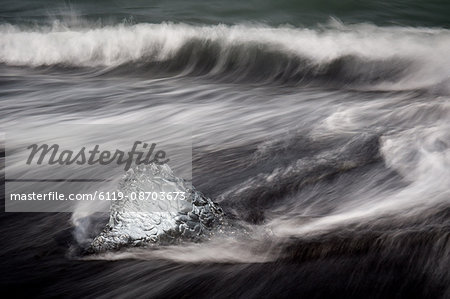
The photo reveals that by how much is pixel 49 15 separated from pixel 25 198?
6.79 meters

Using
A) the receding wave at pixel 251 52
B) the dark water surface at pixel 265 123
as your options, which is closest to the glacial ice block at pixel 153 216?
the dark water surface at pixel 265 123

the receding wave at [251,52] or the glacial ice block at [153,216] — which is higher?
the receding wave at [251,52]

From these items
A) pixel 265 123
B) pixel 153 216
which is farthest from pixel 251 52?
pixel 153 216

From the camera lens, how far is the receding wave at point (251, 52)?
20.2 ft

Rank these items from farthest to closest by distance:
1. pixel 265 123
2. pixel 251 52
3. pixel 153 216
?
pixel 251 52 → pixel 265 123 → pixel 153 216

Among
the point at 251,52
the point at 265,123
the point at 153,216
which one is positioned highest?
the point at 251,52

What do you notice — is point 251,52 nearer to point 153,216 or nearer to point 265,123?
point 265,123

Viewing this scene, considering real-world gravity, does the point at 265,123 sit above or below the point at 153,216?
above

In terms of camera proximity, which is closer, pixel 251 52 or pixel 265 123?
pixel 265 123

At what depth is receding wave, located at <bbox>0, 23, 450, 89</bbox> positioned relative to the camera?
6.16 meters

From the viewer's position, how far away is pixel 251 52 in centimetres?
695

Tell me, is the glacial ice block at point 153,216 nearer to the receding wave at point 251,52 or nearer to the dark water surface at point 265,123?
the dark water surface at point 265,123

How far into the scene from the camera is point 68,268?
107 inches

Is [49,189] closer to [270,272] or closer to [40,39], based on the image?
[270,272]
